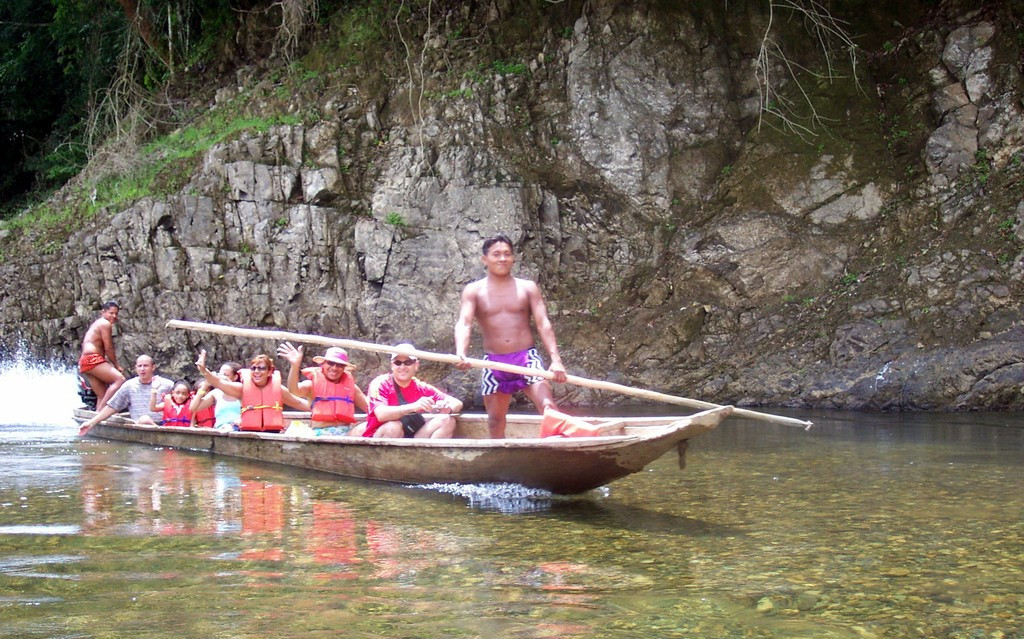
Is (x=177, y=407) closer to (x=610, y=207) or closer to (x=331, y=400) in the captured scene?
(x=331, y=400)

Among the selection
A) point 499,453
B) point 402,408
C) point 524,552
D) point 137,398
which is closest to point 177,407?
point 137,398

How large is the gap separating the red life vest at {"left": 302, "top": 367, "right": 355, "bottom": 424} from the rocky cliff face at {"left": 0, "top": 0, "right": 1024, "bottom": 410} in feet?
20.7

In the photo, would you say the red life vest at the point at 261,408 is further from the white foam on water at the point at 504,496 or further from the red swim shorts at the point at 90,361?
the red swim shorts at the point at 90,361

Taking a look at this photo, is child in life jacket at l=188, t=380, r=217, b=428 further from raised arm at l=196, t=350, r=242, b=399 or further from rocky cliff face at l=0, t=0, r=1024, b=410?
rocky cliff face at l=0, t=0, r=1024, b=410

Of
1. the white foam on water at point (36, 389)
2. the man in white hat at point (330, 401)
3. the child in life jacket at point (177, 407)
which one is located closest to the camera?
the man in white hat at point (330, 401)

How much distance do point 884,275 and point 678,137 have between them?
3966 millimetres

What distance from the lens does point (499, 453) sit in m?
6.24

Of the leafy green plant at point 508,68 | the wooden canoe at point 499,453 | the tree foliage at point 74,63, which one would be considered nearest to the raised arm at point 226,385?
the wooden canoe at point 499,453

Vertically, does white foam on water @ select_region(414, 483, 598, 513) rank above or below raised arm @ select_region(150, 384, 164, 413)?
below

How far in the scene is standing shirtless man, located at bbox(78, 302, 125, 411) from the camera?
1145 centimetres

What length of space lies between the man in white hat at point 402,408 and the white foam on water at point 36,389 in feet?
25.6

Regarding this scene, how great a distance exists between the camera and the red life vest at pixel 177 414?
33.2ft

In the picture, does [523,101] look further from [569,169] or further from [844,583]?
[844,583]

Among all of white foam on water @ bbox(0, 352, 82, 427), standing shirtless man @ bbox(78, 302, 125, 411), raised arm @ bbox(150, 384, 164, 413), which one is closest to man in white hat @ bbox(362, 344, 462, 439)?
raised arm @ bbox(150, 384, 164, 413)
